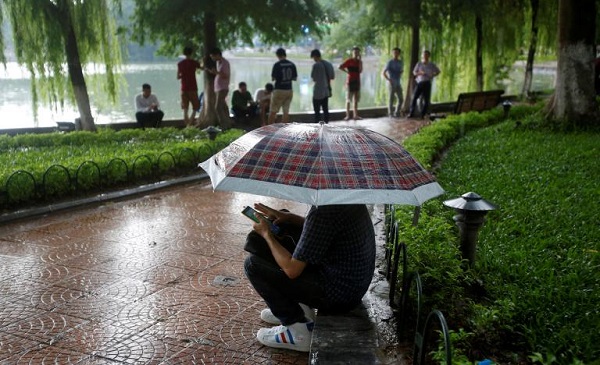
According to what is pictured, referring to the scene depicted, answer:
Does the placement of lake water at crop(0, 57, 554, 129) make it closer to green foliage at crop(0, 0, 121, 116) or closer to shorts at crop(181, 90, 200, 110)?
green foliage at crop(0, 0, 121, 116)

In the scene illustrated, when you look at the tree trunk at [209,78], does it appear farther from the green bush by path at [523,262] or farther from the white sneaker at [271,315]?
the white sneaker at [271,315]

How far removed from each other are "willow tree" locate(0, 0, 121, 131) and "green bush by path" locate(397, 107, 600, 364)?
828 centimetres

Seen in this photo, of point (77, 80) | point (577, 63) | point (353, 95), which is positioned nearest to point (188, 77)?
point (77, 80)

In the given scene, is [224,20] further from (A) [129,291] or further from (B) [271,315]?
(B) [271,315]

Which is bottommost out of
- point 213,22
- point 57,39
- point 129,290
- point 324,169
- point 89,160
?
point 129,290

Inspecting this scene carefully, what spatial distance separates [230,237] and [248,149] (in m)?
3.03

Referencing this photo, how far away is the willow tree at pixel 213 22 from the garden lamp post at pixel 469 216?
9.56m

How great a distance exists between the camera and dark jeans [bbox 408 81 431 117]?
16.0 metres

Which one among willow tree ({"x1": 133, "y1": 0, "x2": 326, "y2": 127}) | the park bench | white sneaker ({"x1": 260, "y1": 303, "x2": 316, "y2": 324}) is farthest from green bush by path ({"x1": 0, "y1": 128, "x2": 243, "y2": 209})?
the park bench

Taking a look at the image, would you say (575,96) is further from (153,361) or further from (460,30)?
(153,361)

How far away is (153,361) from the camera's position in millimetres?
3605

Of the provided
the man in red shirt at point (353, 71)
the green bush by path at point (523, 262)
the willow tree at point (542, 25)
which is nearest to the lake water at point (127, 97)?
the willow tree at point (542, 25)

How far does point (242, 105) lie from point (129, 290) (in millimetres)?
10012

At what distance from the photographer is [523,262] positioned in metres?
4.60
